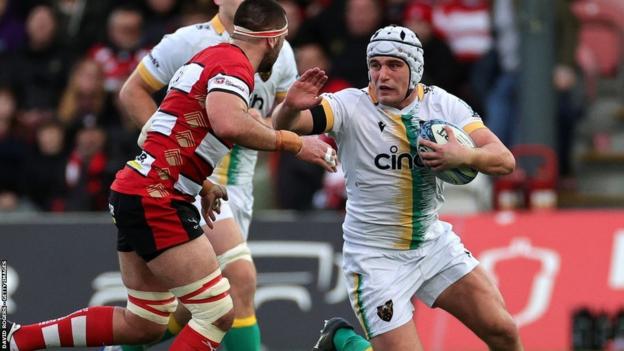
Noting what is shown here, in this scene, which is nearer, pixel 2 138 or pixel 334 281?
pixel 334 281

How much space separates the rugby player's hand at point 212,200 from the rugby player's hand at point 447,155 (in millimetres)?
1286

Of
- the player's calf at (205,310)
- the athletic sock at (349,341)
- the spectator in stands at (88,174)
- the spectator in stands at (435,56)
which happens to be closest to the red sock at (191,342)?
the player's calf at (205,310)

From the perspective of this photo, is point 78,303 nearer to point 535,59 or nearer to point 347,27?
point 347,27

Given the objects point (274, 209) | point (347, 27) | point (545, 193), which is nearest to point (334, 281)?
point (274, 209)

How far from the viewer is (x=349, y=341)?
9180 mm

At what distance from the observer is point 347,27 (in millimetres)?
15383

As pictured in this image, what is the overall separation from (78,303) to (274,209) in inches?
90.5

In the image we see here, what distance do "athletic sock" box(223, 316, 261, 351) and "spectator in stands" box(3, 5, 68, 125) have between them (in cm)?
708

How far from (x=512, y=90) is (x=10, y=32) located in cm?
576

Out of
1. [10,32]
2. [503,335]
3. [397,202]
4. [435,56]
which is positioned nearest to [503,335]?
[503,335]

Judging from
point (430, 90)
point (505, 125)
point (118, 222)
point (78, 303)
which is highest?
point (430, 90)

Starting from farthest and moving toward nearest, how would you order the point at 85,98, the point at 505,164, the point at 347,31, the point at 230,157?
the point at 85,98
the point at 347,31
the point at 230,157
the point at 505,164

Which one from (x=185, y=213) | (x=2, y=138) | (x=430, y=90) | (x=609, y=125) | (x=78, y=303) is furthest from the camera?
(x=609, y=125)

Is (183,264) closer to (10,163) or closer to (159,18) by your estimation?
(10,163)
